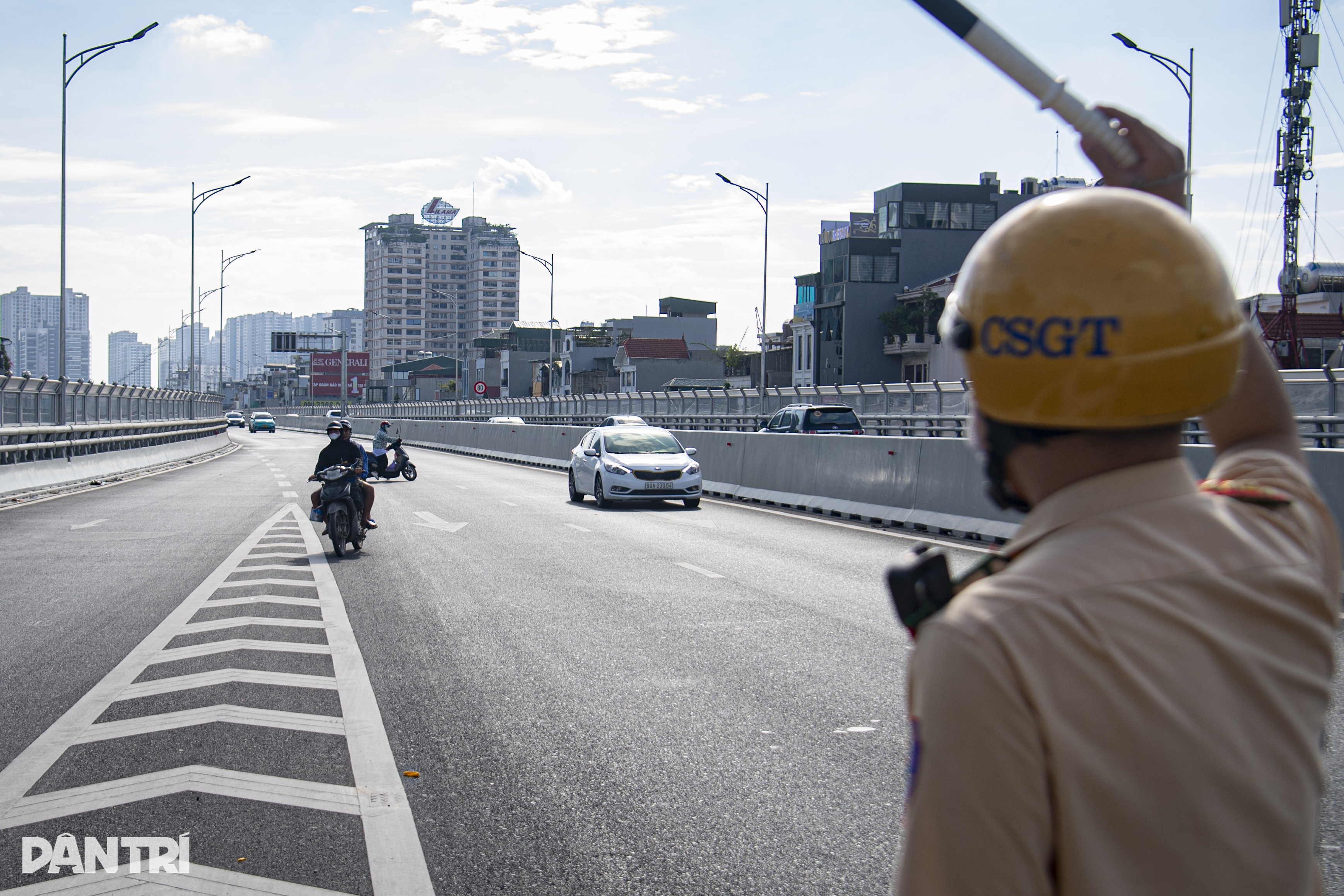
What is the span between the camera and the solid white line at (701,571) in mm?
11461

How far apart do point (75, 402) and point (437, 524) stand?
46.9ft

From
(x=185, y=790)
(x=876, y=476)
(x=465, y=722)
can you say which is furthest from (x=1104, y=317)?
(x=876, y=476)

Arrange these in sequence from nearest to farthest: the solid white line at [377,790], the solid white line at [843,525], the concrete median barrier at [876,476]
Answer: the solid white line at [377,790] → the solid white line at [843,525] → the concrete median barrier at [876,476]

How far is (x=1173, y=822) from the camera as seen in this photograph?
49.4 inches

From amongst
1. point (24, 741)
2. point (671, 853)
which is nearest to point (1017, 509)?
point (671, 853)

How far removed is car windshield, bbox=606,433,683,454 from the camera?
21.7m

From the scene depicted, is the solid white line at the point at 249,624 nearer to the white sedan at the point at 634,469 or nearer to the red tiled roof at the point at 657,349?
the white sedan at the point at 634,469

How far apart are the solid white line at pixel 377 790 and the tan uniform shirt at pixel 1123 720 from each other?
3.00 meters

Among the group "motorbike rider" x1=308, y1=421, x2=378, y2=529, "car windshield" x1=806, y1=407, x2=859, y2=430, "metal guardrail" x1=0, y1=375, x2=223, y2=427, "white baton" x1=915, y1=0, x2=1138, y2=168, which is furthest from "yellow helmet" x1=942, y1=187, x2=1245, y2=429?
"car windshield" x1=806, y1=407, x2=859, y2=430

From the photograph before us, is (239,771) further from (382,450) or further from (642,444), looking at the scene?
(382,450)

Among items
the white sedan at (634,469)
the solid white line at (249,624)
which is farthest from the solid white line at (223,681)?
the white sedan at (634,469)

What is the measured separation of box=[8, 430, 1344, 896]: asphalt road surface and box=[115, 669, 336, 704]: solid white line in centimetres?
3

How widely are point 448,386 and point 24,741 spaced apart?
177239 millimetres

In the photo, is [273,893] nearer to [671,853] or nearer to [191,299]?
[671,853]
